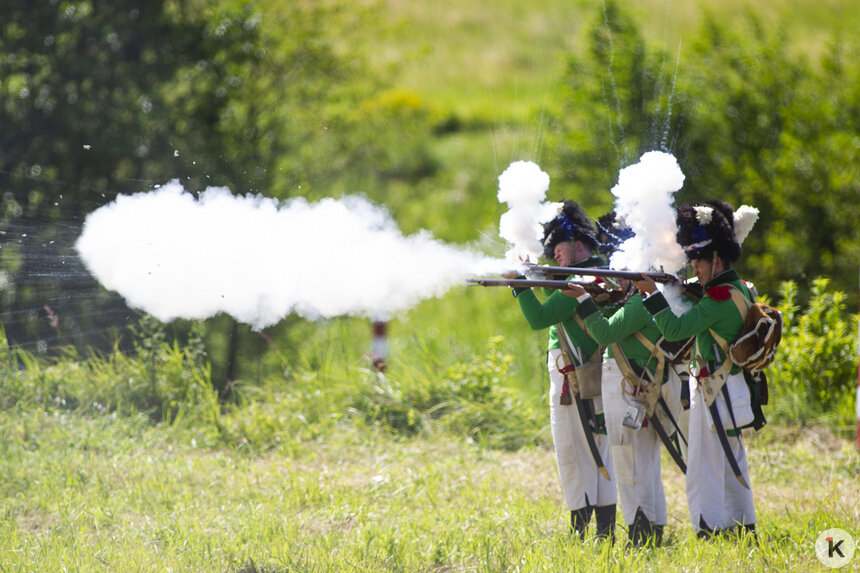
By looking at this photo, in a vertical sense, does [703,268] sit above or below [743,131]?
below

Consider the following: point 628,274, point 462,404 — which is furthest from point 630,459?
point 462,404

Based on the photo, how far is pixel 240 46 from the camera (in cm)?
1032

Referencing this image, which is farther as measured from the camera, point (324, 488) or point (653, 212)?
point (324, 488)

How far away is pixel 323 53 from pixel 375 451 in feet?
19.2

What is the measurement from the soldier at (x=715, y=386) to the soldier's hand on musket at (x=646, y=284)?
5 centimetres

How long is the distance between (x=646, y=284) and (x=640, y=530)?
1.44 meters

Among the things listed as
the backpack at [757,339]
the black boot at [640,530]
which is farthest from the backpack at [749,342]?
the black boot at [640,530]

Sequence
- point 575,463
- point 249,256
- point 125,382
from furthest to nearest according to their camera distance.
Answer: point 125,382 → point 249,256 → point 575,463

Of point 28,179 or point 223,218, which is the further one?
point 28,179

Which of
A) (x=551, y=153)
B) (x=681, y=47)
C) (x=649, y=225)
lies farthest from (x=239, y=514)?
(x=681, y=47)

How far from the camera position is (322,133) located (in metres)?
11.2

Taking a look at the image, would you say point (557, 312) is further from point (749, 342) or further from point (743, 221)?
point (743, 221)

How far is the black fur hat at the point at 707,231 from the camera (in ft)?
15.6

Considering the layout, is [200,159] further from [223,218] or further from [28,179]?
[223,218]
